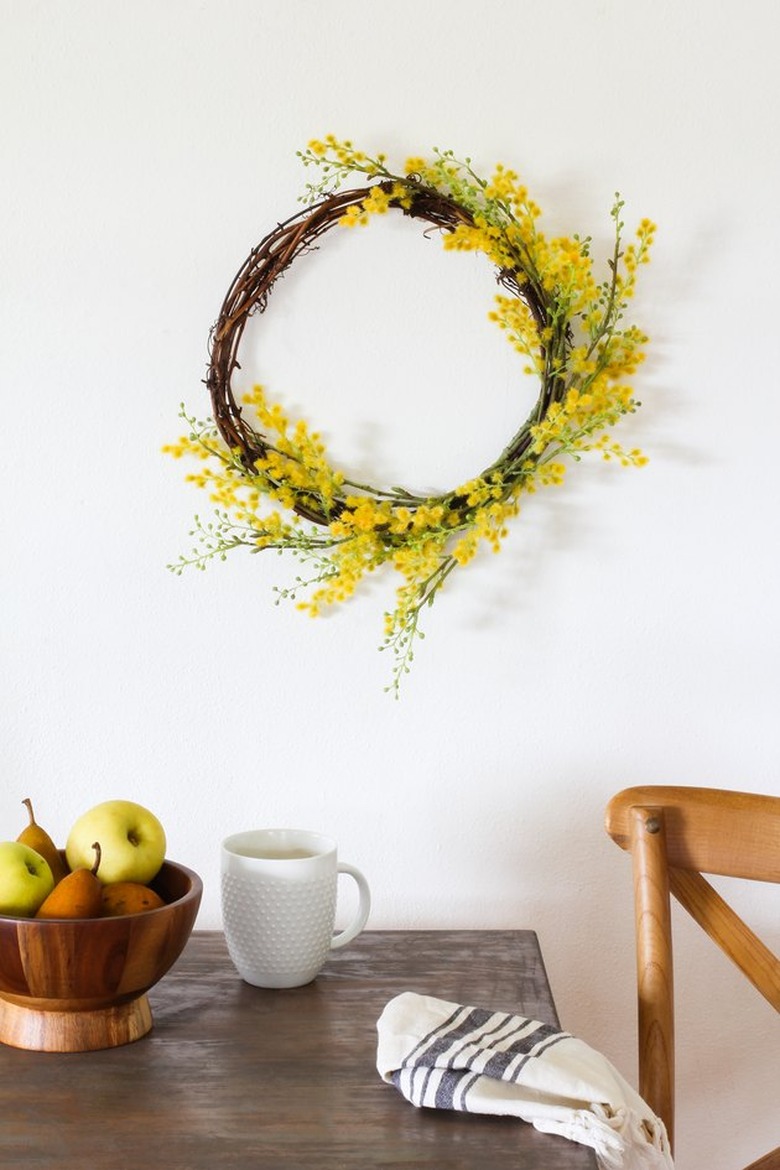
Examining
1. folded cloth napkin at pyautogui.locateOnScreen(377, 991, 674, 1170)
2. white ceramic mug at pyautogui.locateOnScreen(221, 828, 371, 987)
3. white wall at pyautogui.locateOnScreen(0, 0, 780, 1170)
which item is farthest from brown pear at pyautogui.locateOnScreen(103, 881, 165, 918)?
white wall at pyautogui.locateOnScreen(0, 0, 780, 1170)

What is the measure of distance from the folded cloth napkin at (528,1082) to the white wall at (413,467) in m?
0.43

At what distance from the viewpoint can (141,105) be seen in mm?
1312

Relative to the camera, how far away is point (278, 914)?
1108mm

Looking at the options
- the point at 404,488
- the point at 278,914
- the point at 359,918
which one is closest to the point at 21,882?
the point at 278,914

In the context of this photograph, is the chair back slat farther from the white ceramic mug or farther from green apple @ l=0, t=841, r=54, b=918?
green apple @ l=0, t=841, r=54, b=918

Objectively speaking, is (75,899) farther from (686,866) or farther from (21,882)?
(686,866)

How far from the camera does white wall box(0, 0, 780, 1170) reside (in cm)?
131

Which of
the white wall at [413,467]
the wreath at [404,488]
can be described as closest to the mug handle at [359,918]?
the white wall at [413,467]

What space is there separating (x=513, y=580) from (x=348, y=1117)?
25.2 inches

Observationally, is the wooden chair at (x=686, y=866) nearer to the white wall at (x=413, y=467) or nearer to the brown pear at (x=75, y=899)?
the white wall at (x=413, y=467)

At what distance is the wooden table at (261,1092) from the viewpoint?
2.72ft

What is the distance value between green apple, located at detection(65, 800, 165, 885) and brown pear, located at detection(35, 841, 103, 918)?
49 mm

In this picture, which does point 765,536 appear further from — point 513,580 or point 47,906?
point 47,906

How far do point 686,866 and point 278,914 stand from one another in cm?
39
